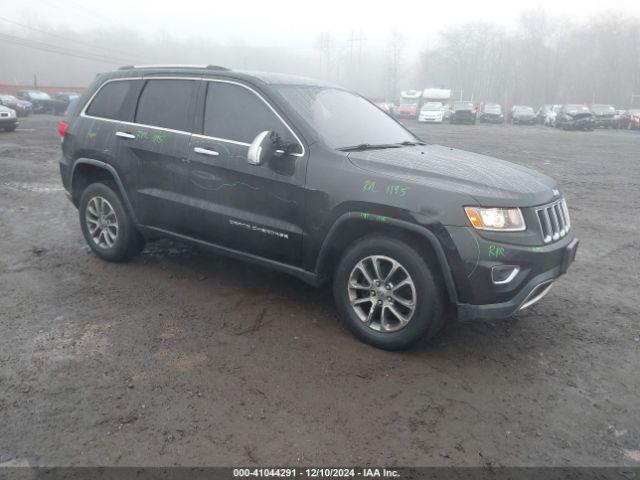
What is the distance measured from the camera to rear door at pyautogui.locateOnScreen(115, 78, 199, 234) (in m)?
4.55

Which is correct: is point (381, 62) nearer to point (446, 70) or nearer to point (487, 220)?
point (446, 70)

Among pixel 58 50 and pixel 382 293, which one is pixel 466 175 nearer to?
pixel 382 293

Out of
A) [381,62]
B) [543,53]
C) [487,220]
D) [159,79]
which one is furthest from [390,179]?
[381,62]

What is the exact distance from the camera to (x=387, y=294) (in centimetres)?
368

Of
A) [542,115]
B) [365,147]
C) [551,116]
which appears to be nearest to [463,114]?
[551,116]

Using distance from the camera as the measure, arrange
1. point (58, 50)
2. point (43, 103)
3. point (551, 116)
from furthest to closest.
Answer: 1. point (58, 50)
2. point (551, 116)
3. point (43, 103)

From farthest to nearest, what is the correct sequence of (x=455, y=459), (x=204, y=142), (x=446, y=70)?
(x=446, y=70) → (x=204, y=142) → (x=455, y=459)

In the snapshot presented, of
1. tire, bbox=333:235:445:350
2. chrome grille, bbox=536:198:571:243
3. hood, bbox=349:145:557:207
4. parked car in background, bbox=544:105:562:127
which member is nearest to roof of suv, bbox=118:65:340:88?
hood, bbox=349:145:557:207

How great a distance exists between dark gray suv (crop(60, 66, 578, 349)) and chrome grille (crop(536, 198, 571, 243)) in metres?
0.02

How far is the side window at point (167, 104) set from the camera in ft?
15.2

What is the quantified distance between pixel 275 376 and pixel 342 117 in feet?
7.41

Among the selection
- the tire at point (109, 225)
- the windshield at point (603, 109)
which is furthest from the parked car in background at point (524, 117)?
the tire at point (109, 225)

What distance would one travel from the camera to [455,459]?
2.68 m

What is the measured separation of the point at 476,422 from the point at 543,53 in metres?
94.0
